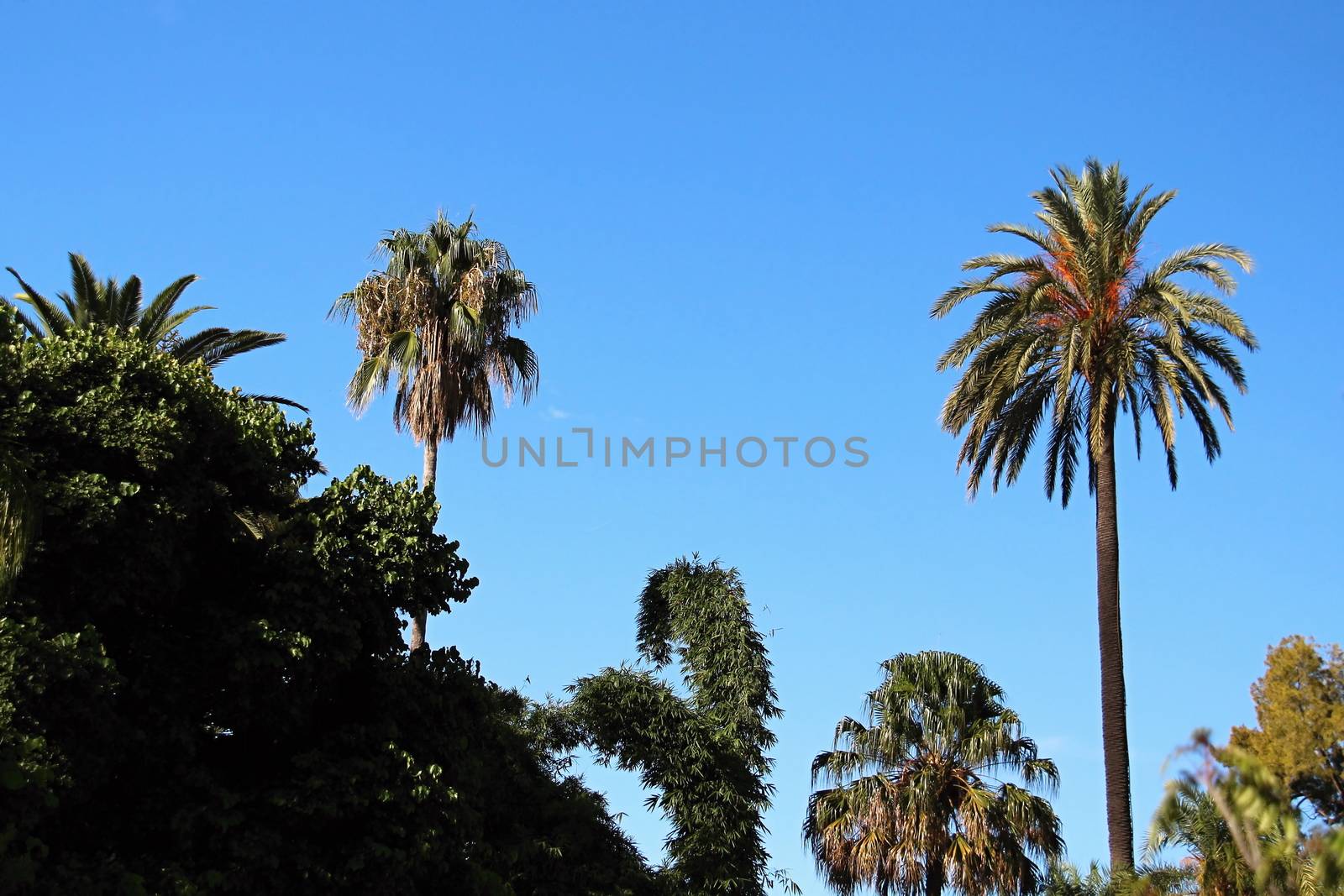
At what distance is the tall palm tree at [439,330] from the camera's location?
103 ft

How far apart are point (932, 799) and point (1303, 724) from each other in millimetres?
24835

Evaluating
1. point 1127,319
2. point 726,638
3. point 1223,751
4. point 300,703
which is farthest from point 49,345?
point 1127,319

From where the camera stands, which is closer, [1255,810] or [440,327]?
[1255,810]

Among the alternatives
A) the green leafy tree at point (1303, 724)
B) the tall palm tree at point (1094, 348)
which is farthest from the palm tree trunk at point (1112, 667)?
the green leafy tree at point (1303, 724)

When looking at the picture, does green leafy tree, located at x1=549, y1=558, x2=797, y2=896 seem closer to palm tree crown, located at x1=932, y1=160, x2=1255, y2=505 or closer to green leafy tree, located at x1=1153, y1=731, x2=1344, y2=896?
palm tree crown, located at x1=932, y1=160, x2=1255, y2=505

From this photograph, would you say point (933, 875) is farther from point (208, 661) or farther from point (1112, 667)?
point (208, 661)

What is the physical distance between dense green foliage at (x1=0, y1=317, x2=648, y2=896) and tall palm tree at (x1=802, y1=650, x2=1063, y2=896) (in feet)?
33.8

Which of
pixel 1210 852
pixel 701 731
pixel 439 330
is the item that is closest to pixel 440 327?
pixel 439 330

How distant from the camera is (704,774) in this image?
31047mm

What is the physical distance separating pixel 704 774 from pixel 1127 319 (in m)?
12.7

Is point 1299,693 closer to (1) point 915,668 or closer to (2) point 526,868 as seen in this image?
(1) point 915,668

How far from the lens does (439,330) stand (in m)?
31.8

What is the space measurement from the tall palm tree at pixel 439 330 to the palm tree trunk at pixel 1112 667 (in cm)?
1231

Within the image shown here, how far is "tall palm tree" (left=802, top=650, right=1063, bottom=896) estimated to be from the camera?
28.2m
